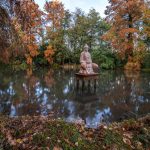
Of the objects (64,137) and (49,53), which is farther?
(49,53)

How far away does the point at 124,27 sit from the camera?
18156 millimetres

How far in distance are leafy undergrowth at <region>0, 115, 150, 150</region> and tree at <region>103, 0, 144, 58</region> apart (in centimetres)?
1542

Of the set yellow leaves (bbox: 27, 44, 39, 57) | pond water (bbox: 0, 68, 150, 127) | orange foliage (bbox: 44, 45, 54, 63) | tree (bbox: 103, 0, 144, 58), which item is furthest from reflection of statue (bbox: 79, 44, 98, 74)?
yellow leaves (bbox: 27, 44, 39, 57)

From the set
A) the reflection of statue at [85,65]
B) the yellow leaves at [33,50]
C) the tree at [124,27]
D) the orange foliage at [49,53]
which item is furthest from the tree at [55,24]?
the reflection of statue at [85,65]

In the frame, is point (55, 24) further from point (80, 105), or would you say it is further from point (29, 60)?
point (80, 105)

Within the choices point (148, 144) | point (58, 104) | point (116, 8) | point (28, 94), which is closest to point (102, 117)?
point (58, 104)

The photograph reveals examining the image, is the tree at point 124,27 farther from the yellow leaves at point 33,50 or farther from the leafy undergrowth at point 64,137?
the leafy undergrowth at point 64,137

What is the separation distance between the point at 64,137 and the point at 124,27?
55.4 ft

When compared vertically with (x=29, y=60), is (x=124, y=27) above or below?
above

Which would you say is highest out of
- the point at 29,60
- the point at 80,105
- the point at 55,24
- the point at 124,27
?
the point at 55,24

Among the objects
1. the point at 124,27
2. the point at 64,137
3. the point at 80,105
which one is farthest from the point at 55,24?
the point at 64,137

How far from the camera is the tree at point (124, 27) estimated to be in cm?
1750

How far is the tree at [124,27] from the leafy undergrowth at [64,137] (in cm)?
1542

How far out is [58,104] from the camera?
6.23 meters
